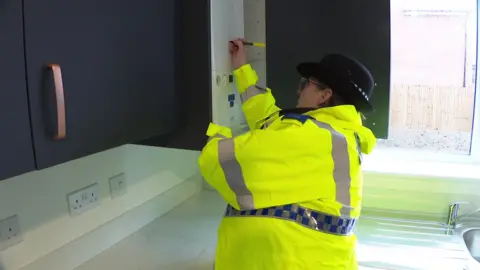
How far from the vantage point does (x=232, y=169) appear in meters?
1.25

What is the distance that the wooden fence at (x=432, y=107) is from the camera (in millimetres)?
2141

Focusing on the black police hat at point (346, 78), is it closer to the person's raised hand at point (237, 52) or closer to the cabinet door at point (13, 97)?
the person's raised hand at point (237, 52)

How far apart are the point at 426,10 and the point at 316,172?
122cm

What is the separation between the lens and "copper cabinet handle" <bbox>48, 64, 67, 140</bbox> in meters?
1.04

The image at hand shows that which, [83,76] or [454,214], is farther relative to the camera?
[454,214]

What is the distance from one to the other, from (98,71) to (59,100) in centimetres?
17

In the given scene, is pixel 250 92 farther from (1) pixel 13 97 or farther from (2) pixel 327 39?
(1) pixel 13 97

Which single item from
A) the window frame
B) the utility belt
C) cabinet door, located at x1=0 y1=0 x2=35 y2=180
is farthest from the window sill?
cabinet door, located at x1=0 y1=0 x2=35 y2=180

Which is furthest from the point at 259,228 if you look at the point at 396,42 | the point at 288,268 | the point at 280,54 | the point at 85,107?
the point at 396,42

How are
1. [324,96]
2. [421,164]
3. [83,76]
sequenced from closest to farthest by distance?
[83,76] → [324,96] → [421,164]

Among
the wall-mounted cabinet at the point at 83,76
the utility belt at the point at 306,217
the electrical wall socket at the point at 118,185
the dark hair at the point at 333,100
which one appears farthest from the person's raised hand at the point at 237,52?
the utility belt at the point at 306,217

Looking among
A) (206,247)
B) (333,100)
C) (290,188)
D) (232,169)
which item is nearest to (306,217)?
(290,188)

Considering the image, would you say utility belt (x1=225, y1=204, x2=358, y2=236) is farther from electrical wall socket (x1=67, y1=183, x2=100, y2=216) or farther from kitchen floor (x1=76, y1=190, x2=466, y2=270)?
electrical wall socket (x1=67, y1=183, x2=100, y2=216)

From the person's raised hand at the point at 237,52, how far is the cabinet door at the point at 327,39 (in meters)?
0.19
